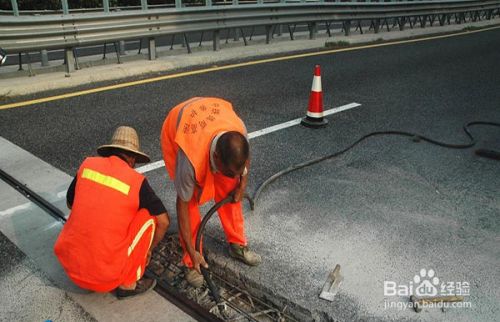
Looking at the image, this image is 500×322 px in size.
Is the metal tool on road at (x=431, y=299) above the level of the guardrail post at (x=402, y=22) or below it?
below

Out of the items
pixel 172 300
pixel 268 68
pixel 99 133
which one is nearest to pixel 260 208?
pixel 172 300

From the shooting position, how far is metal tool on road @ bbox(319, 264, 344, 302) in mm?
2777

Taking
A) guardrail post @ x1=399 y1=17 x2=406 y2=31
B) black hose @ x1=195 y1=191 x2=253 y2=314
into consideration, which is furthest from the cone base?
guardrail post @ x1=399 y1=17 x2=406 y2=31

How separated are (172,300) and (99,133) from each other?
292cm

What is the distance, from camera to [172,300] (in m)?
2.78

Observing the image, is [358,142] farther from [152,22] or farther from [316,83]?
[152,22]

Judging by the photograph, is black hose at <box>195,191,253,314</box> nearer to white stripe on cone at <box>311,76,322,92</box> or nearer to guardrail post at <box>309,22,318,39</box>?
white stripe on cone at <box>311,76,322,92</box>

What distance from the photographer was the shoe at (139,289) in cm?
276

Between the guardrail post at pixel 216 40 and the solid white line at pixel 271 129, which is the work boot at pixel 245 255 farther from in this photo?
the guardrail post at pixel 216 40

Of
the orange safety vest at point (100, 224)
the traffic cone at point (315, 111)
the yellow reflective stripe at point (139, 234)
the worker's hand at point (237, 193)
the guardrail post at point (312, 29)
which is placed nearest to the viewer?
the orange safety vest at point (100, 224)

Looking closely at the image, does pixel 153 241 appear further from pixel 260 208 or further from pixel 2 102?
pixel 2 102

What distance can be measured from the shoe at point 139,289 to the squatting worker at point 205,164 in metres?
0.25

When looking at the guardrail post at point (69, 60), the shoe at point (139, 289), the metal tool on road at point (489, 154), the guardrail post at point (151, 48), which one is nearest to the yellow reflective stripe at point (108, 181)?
the shoe at point (139, 289)

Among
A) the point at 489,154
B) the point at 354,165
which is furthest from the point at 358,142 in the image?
the point at 489,154
